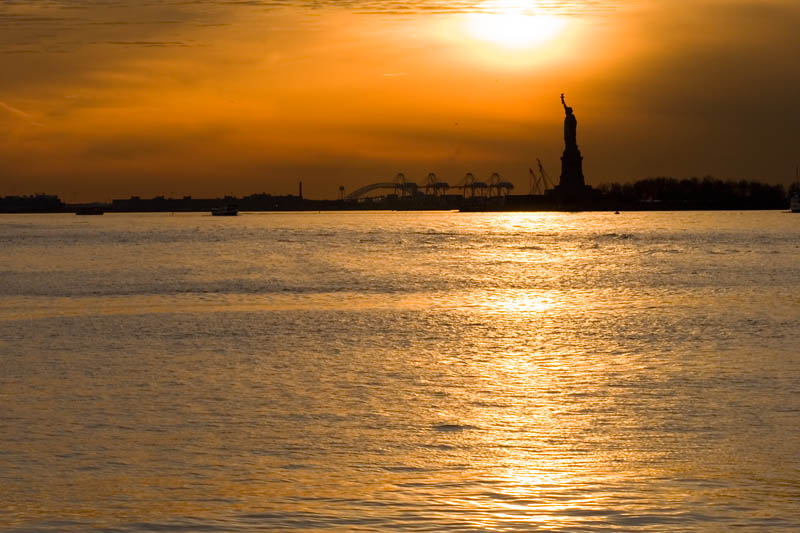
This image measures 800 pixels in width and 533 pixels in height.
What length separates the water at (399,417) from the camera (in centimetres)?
1112

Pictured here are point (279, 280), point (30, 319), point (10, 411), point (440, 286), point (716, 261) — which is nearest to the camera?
point (10, 411)

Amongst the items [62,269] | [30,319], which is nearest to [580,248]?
[62,269]

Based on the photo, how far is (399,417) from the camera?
16047mm

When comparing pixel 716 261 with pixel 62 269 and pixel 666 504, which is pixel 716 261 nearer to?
pixel 62 269

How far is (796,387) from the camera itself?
18344 millimetres

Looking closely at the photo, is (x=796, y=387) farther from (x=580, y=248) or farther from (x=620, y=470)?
(x=580, y=248)

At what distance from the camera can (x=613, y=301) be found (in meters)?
40.6

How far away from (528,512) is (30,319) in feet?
84.0

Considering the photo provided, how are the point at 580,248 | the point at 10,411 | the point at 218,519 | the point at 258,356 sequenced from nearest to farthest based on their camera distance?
1. the point at 218,519
2. the point at 10,411
3. the point at 258,356
4. the point at 580,248

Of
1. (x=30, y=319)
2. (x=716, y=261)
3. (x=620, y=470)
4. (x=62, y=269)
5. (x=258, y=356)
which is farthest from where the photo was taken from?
(x=716, y=261)

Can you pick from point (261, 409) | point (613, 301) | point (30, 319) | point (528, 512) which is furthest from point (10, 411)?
point (613, 301)

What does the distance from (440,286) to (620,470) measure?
36796mm

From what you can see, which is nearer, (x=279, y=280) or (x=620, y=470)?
(x=620, y=470)

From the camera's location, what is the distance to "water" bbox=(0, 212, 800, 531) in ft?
36.5
